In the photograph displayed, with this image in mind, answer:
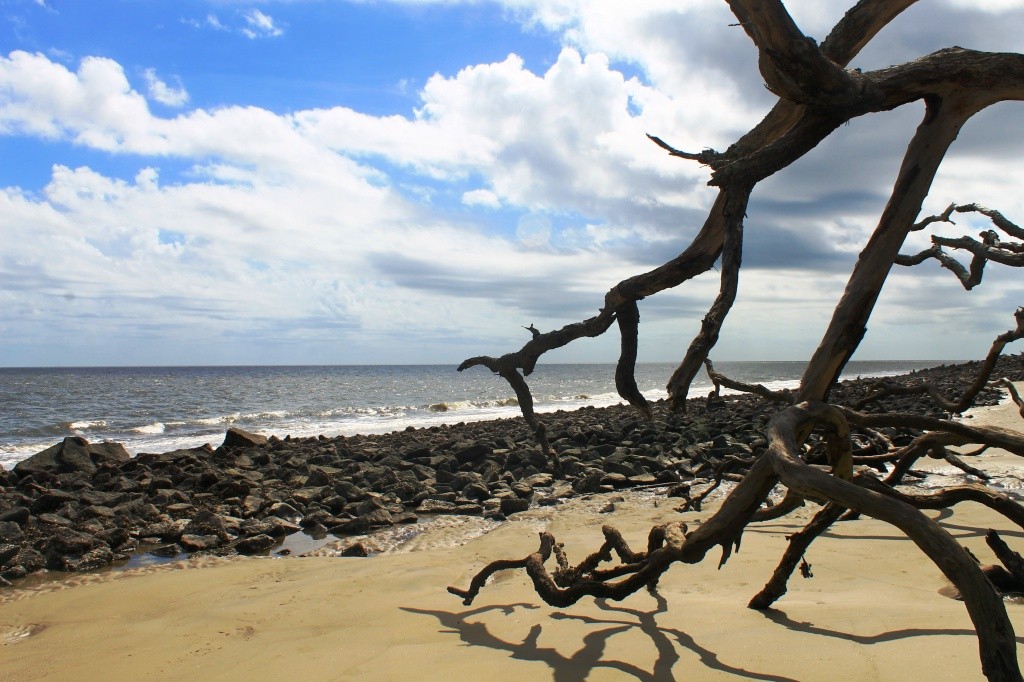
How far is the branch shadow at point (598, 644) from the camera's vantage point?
10.7ft

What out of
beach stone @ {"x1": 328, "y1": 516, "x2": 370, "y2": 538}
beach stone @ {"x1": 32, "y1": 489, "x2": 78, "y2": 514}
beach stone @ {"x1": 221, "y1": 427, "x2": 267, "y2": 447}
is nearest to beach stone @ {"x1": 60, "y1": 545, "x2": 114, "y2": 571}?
beach stone @ {"x1": 328, "y1": 516, "x2": 370, "y2": 538}

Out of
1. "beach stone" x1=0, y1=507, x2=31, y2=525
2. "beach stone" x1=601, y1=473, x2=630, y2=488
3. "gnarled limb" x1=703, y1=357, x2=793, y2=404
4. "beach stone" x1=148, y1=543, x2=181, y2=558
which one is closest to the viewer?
"gnarled limb" x1=703, y1=357, x2=793, y2=404

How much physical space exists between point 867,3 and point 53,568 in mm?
8420

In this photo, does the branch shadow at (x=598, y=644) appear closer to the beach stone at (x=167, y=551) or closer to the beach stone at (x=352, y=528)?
the beach stone at (x=352, y=528)

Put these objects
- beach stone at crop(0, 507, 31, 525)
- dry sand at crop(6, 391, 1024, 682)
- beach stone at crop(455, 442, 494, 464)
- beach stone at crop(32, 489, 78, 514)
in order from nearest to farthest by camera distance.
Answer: dry sand at crop(6, 391, 1024, 682)
beach stone at crop(0, 507, 31, 525)
beach stone at crop(32, 489, 78, 514)
beach stone at crop(455, 442, 494, 464)

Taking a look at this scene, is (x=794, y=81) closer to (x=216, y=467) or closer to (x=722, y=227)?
(x=722, y=227)

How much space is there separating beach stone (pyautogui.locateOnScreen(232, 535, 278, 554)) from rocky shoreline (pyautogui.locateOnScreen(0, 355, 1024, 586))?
0.01m

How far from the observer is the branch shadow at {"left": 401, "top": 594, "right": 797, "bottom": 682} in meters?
3.26

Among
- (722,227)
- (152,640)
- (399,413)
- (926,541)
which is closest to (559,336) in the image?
(722,227)

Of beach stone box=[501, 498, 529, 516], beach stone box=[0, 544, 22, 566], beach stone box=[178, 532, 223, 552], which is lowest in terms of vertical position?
beach stone box=[178, 532, 223, 552]

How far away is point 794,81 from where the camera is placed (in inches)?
111

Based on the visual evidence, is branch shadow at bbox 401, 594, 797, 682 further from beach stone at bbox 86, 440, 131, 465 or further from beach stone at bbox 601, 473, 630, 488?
beach stone at bbox 86, 440, 131, 465

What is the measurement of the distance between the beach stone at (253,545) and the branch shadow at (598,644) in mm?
3944

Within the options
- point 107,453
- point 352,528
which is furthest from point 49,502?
point 107,453
